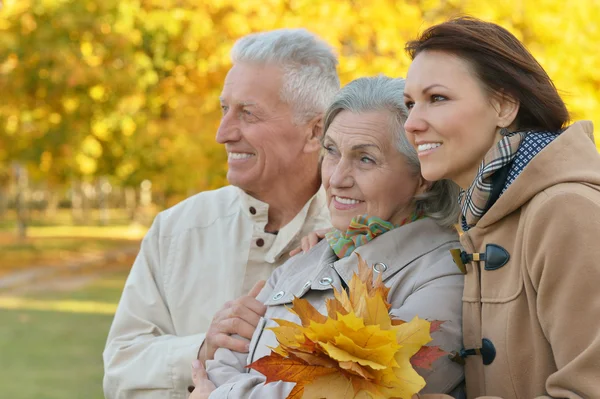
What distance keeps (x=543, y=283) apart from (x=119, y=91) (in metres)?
13.8

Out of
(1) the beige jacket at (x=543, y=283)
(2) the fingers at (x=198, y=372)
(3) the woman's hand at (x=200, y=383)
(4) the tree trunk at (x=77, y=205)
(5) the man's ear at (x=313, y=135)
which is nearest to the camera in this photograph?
(1) the beige jacket at (x=543, y=283)

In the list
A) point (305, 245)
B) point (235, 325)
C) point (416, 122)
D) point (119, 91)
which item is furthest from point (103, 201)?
point (416, 122)

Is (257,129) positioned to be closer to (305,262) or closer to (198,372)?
(305,262)

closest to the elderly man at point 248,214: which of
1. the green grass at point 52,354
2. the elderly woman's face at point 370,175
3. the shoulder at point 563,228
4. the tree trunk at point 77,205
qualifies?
the elderly woman's face at point 370,175

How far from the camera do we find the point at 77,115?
16922 mm

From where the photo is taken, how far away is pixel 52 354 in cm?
1200

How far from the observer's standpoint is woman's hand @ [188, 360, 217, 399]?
2834mm

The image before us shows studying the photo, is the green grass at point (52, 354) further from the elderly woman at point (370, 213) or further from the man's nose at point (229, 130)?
the elderly woman at point (370, 213)

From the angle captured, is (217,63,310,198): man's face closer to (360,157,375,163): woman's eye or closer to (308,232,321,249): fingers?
(308,232,321,249): fingers

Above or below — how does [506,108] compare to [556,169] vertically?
above

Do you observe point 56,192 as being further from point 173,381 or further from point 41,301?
point 173,381

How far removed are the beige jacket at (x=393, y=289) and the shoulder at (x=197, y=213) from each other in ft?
2.31

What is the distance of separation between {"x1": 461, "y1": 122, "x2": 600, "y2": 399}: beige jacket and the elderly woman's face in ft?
1.41

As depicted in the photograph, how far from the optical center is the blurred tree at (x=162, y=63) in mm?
7398
